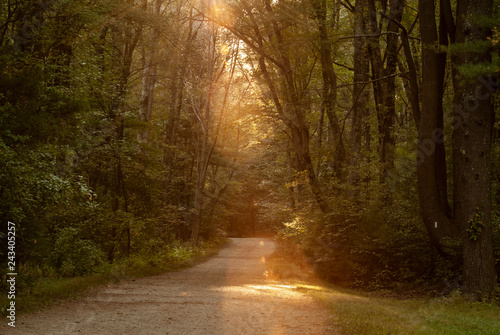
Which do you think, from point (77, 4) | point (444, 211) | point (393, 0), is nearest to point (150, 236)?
point (77, 4)

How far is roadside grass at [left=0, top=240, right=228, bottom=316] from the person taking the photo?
345 inches

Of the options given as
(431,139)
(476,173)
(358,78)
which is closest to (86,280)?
(431,139)

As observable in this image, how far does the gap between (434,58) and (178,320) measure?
8.78 m

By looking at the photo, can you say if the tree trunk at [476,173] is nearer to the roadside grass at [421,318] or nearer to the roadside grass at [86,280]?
the roadside grass at [421,318]

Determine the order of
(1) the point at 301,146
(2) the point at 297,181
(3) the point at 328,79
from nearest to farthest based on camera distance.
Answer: (2) the point at 297,181 < (1) the point at 301,146 < (3) the point at 328,79

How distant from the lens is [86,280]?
38.3 ft

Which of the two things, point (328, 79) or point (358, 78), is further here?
point (328, 79)

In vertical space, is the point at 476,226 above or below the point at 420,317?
above

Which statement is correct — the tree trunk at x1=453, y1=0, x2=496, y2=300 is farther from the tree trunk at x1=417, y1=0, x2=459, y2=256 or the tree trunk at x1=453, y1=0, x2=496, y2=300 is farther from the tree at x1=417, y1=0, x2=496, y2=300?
the tree trunk at x1=417, y1=0, x2=459, y2=256

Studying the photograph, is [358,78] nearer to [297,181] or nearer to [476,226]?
[297,181]

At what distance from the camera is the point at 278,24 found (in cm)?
1988

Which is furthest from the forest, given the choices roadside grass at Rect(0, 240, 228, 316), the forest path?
the forest path

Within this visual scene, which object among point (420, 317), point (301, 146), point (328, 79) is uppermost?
point (328, 79)

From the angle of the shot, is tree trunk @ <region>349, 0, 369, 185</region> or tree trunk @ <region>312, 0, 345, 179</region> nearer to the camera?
tree trunk @ <region>312, 0, 345, 179</region>
